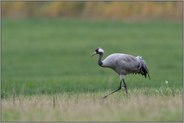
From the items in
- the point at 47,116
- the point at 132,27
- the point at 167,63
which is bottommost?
the point at 47,116

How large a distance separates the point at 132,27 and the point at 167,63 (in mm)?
13420

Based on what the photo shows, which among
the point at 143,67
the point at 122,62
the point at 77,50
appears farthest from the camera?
the point at 77,50

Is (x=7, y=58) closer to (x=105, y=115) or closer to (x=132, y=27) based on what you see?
(x=132, y=27)

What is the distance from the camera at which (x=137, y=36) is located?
37.2 meters

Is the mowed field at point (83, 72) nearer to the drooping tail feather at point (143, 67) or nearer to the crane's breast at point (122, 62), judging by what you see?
the drooping tail feather at point (143, 67)

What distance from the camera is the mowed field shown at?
1015cm

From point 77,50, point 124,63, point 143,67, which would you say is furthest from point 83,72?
point 124,63

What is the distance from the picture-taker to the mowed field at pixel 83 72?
10152mm

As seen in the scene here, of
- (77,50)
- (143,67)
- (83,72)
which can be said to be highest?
(77,50)

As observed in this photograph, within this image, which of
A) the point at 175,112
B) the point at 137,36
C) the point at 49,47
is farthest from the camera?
the point at 137,36

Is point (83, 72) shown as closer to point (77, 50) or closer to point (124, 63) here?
point (77, 50)

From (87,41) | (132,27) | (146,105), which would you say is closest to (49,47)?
(87,41)

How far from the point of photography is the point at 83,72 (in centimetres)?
2478

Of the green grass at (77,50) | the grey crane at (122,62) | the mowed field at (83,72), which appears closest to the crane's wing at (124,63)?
the grey crane at (122,62)
